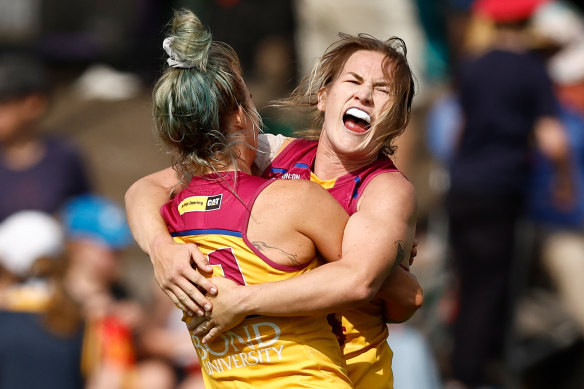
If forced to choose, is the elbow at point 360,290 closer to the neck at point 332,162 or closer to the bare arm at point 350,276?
the bare arm at point 350,276

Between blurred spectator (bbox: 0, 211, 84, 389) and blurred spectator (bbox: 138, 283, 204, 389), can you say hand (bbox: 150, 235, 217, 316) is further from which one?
blurred spectator (bbox: 138, 283, 204, 389)

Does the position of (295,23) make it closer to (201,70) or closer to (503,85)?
(503,85)

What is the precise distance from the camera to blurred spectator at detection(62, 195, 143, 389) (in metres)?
5.59

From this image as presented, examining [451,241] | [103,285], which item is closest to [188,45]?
[103,285]

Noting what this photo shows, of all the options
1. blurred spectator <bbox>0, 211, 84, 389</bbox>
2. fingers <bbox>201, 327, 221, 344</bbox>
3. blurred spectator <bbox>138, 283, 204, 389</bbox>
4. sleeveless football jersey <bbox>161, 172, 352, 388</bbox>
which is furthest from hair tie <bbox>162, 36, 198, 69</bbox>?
blurred spectator <bbox>138, 283, 204, 389</bbox>

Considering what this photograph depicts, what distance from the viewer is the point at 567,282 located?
689 centimetres

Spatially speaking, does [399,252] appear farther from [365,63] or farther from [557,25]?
[557,25]

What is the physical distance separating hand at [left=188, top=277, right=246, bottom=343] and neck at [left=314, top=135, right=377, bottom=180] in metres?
0.46

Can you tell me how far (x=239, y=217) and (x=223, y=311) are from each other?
0.24 metres

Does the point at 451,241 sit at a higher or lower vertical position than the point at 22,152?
lower

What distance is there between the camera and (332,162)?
2.84 meters

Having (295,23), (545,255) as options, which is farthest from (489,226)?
(295,23)

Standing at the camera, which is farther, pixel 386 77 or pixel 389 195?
pixel 386 77

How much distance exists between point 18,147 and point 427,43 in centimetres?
372
